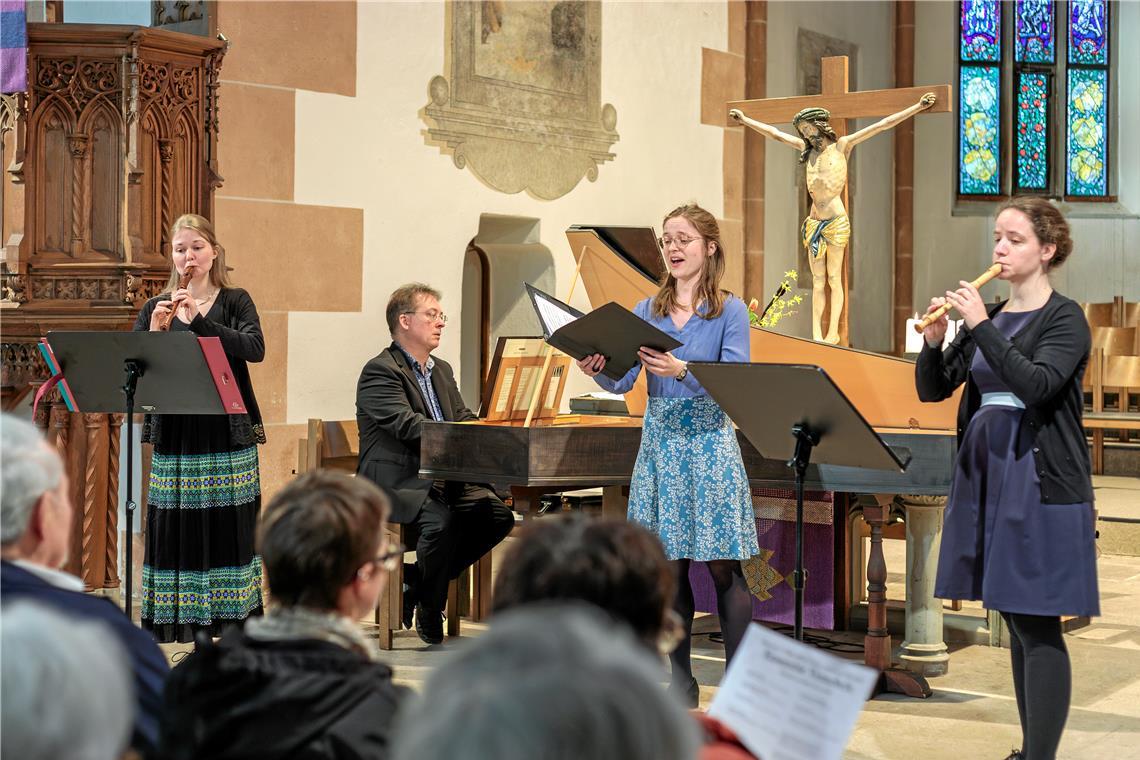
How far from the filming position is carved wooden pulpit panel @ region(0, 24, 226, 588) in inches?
242

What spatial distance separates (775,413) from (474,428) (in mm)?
1478

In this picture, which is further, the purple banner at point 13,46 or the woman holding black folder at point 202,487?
the purple banner at point 13,46

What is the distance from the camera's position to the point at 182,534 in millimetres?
4902

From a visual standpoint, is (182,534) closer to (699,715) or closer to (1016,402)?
(1016,402)

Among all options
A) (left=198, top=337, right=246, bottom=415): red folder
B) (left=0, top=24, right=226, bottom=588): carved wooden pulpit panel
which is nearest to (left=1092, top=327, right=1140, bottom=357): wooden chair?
(left=0, top=24, right=226, bottom=588): carved wooden pulpit panel

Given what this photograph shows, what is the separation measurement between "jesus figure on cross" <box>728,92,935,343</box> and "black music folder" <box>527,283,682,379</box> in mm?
1697

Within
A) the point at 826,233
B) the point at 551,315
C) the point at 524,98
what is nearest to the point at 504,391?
the point at 551,315

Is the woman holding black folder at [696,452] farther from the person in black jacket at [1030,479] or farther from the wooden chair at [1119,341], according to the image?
the wooden chair at [1119,341]

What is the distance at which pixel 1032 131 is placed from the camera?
14336mm

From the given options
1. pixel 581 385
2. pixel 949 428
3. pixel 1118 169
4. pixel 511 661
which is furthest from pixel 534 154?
pixel 511 661

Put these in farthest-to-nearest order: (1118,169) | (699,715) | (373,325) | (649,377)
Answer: (1118,169) < (373,325) < (649,377) < (699,715)

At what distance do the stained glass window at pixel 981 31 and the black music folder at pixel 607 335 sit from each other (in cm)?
1109

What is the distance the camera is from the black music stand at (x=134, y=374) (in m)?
4.48

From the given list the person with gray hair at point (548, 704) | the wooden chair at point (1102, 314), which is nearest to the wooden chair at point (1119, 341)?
the wooden chair at point (1102, 314)
